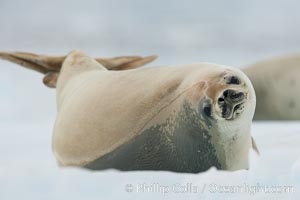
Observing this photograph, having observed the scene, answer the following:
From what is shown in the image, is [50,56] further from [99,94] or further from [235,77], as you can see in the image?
[235,77]

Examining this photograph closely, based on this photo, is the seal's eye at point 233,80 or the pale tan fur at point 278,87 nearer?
the seal's eye at point 233,80

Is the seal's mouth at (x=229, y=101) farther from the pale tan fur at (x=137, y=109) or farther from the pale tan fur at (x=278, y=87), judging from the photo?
the pale tan fur at (x=278, y=87)

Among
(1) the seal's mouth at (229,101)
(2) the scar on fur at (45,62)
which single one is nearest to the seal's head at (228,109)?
(1) the seal's mouth at (229,101)

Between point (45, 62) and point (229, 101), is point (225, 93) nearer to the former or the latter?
point (229, 101)

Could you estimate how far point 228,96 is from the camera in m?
0.86

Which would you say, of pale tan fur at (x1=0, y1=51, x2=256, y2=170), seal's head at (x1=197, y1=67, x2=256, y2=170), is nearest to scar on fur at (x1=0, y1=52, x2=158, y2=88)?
pale tan fur at (x1=0, y1=51, x2=256, y2=170)

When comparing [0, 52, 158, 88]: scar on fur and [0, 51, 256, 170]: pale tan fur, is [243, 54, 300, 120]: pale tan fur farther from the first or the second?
[0, 51, 256, 170]: pale tan fur

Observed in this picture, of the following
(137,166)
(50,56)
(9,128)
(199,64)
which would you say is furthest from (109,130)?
(50,56)

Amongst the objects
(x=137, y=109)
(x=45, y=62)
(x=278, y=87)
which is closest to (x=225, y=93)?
(x=137, y=109)

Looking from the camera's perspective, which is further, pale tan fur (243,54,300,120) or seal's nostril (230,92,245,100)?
pale tan fur (243,54,300,120)

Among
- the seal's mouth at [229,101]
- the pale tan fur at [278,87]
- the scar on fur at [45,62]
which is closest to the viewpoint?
the seal's mouth at [229,101]

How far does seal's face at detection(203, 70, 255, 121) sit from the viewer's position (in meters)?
0.86

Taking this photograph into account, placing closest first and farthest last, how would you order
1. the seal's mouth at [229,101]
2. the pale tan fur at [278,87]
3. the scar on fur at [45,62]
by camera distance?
the seal's mouth at [229,101], the scar on fur at [45,62], the pale tan fur at [278,87]

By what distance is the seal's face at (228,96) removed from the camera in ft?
2.83
